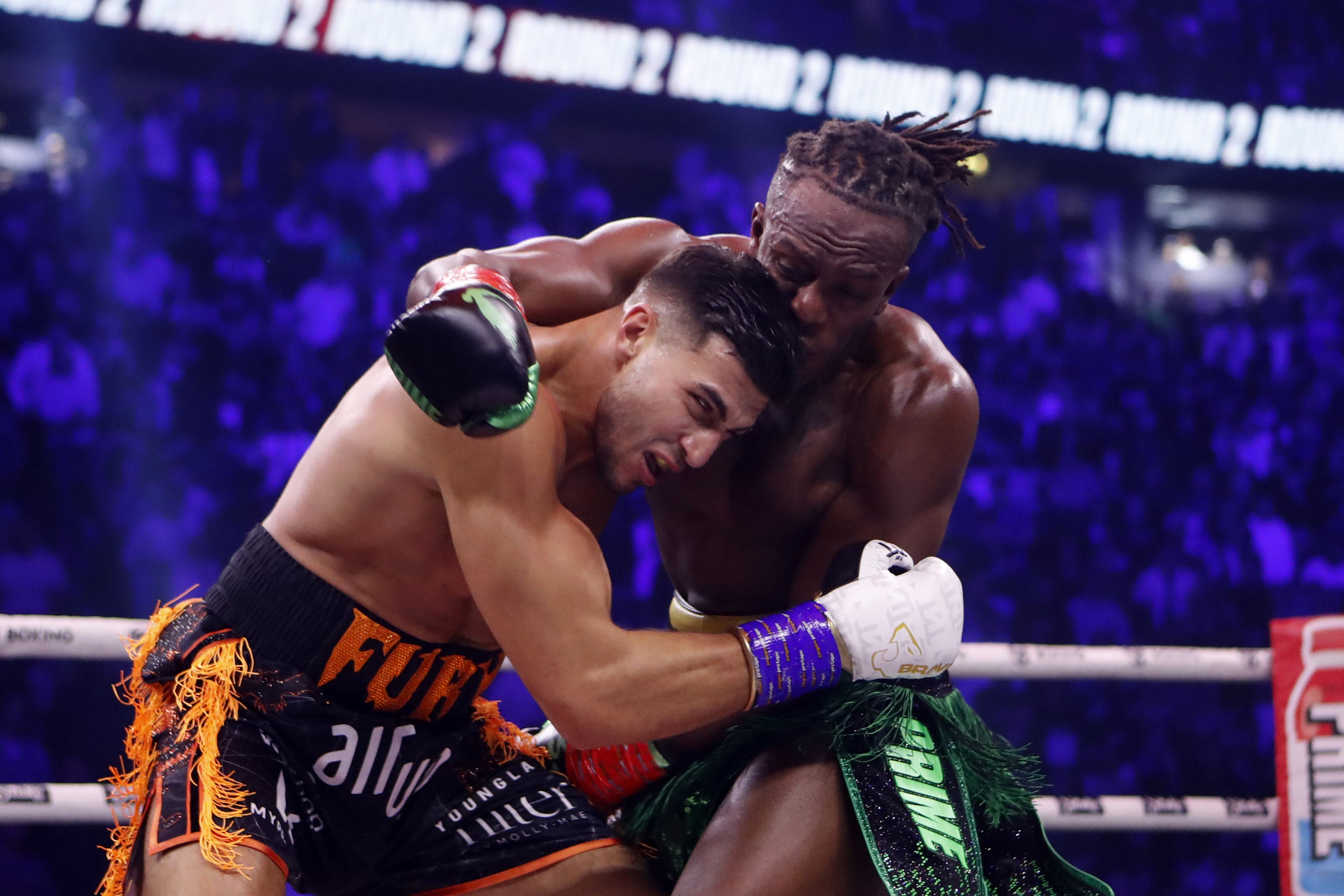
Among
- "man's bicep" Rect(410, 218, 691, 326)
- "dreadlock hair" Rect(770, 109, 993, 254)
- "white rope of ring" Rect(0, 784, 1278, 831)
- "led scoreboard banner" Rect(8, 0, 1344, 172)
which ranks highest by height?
"led scoreboard banner" Rect(8, 0, 1344, 172)

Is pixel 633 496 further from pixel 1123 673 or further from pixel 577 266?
pixel 577 266

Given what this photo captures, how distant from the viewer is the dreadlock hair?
1382 millimetres

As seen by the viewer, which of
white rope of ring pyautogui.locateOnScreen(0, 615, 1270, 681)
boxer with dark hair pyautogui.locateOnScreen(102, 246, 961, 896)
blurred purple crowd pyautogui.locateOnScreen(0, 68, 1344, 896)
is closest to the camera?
boxer with dark hair pyautogui.locateOnScreen(102, 246, 961, 896)

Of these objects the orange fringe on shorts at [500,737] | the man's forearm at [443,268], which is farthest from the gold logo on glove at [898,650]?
the man's forearm at [443,268]

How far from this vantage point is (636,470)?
4.32ft

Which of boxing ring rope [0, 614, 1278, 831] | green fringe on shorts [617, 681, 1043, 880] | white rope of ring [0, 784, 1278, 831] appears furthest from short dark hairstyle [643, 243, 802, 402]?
white rope of ring [0, 784, 1278, 831]

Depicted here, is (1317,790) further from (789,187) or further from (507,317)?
(507,317)

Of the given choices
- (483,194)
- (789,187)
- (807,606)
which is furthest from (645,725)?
(483,194)

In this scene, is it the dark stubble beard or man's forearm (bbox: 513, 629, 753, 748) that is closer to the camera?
man's forearm (bbox: 513, 629, 753, 748)

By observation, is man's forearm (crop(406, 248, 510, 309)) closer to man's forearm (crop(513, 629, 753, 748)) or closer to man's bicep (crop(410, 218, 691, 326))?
man's bicep (crop(410, 218, 691, 326))

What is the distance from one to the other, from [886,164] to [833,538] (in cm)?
50

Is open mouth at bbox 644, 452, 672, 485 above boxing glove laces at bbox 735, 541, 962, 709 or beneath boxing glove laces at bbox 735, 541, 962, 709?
above

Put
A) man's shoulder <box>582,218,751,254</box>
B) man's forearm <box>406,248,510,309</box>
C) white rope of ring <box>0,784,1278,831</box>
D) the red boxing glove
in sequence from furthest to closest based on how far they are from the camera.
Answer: white rope of ring <box>0,784,1278,831</box>, man's shoulder <box>582,218,751,254</box>, the red boxing glove, man's forearm <box>406,248,510,309</box>

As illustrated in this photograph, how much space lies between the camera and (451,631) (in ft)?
4.46
